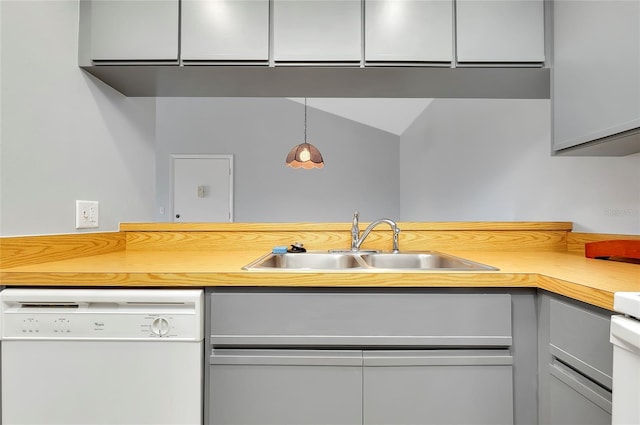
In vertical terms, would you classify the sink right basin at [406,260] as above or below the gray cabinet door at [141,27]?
below

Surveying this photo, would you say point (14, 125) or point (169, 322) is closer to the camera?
point (169, 322)

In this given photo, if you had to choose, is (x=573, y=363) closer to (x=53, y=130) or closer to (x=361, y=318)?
(x=361, y=318)

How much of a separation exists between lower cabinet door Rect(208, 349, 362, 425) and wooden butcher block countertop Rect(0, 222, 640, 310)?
0.22m

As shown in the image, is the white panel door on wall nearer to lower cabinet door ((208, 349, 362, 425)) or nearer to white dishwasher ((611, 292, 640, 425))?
lower cabinet door ((208, 349, 362, 425))

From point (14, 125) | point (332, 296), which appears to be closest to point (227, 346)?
point (332, 296)

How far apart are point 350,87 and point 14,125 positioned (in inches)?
48.6

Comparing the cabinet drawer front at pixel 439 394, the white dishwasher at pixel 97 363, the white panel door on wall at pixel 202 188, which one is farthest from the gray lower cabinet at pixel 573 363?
the white panel door on wall at pixel 202 188

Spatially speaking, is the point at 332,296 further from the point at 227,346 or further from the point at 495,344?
the point at 495,344

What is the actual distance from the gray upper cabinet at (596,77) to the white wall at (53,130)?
5.90 ft

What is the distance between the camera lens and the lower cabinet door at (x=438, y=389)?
99 centimetres

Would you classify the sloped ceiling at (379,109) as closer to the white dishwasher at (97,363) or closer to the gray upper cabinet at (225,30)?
the gray upper cabinet at (225,30)

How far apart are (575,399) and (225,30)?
5.32ft

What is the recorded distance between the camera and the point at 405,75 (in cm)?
151

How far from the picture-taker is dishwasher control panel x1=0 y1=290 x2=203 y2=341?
37.7 inches
